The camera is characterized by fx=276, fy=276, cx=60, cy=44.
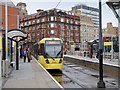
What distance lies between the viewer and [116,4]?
12.8 metres

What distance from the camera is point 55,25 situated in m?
110

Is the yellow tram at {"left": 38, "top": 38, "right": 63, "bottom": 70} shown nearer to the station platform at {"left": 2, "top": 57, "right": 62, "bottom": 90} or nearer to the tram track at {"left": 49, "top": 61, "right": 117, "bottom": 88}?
the tram track at {"left": 49, "top": 61, "right": 117, "bottom": 88}

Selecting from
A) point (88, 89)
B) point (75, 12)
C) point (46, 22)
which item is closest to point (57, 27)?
point (46, 22)

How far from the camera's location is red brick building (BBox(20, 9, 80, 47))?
109 m

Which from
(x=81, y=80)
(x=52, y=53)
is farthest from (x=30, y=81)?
(x=52, y=53)

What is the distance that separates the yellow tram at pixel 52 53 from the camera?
25.8m

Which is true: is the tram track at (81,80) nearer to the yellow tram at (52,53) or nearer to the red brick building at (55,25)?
the yellow tram at (52,53)

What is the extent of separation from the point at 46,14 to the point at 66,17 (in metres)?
8.62

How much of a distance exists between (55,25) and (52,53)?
278 ft

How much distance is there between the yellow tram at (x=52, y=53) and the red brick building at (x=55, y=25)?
76922 mm

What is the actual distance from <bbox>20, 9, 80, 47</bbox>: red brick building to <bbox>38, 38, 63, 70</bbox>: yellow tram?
252ft

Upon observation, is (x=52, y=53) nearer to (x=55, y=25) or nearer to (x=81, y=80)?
(x=81, y=80)

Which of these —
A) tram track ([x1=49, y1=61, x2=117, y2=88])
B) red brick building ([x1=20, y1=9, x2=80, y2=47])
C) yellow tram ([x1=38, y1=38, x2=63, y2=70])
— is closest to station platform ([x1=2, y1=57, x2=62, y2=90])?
tram track ([x1=49, y1=61, x2=117, y2=88])

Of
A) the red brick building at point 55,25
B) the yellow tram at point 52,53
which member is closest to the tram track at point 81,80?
the yellow tram at point 52,53
